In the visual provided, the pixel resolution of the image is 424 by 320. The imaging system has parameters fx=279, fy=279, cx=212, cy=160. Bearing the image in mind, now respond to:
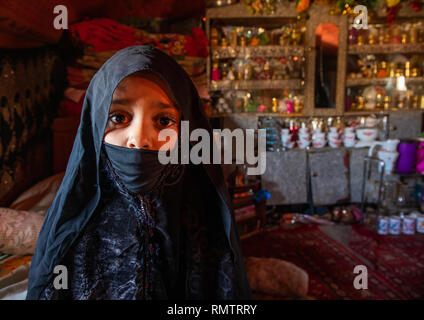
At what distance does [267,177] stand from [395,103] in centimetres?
194

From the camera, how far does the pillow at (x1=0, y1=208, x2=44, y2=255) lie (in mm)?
1213

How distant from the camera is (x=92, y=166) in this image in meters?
0.76

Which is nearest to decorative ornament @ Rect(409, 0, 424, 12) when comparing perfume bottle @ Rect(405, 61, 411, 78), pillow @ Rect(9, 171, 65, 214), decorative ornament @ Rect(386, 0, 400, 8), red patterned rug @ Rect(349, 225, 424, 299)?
decorative ornament @ Rect(386, 0, 400, 8)

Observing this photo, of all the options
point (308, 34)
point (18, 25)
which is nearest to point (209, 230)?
point (18, 25)

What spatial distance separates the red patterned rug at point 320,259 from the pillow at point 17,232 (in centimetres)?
176

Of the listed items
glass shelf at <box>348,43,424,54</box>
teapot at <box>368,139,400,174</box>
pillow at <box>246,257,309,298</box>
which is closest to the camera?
pillow at <box>246,257,309,298</box>

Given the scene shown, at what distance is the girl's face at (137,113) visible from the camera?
2.25 ft

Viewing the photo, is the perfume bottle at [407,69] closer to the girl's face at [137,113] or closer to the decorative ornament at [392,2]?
the decorative ornament at [392,2]

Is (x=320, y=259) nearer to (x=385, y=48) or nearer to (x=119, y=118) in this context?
(x=119, y=118)

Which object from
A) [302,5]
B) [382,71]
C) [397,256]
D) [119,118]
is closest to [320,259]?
[397,256]

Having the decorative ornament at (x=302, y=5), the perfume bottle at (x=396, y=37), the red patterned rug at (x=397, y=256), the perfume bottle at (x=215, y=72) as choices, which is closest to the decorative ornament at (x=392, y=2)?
the perfume bottle at (x=396, y=37)

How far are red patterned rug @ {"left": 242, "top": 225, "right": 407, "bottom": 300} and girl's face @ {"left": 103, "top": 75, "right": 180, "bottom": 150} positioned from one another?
1820mm

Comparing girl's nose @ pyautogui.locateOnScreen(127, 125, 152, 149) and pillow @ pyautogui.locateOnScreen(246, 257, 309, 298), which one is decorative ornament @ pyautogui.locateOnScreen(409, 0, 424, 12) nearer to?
pillow @ pyautogui.locateOnScreen(246, 257, 309, 298)
